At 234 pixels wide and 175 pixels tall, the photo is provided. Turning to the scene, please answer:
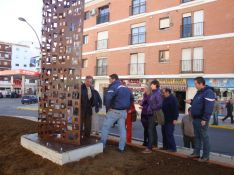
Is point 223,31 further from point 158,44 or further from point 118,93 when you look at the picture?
point 118,93

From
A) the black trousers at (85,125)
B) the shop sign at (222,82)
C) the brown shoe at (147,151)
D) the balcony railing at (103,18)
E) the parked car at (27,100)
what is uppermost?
the balcony railing at (103,18)

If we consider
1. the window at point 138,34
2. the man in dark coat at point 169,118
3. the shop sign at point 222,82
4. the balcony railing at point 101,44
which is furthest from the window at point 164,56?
the man in dark coat at point 169,118

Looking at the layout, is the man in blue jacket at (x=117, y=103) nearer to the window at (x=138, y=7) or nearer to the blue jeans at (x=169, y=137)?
the blue jeans at (x=169, y=137)

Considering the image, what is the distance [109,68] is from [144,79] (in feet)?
16.4

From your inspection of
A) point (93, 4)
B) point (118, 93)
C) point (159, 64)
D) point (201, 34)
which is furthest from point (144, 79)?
point (118, 93)

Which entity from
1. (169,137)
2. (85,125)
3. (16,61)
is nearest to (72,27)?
(85,125)

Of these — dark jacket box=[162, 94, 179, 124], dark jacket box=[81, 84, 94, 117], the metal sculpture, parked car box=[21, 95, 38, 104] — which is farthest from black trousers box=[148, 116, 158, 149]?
parked car box=[21, 95, 38, 104]

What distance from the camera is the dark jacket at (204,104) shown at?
5.15 meters

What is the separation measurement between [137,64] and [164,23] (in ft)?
15.6

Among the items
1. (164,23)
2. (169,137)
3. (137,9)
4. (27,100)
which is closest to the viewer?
(169,137)

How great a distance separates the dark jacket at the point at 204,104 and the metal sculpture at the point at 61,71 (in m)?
2.28

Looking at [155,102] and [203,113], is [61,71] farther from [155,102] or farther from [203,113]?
[203,113]

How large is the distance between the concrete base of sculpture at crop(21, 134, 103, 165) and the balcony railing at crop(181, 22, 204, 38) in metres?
20.1

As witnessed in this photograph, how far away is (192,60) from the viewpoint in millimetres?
23781
